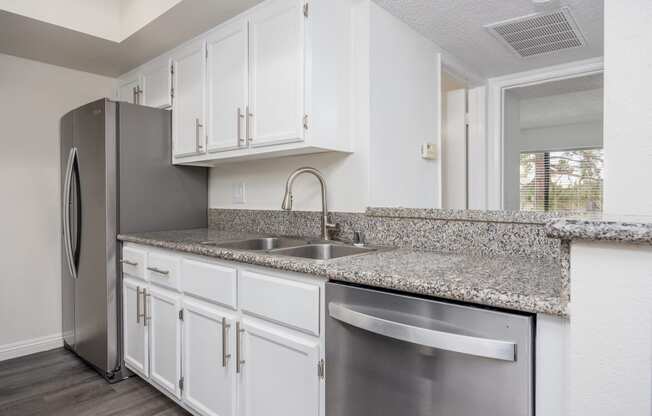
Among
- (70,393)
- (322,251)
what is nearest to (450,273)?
(322,251)

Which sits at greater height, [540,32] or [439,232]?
[540,32]

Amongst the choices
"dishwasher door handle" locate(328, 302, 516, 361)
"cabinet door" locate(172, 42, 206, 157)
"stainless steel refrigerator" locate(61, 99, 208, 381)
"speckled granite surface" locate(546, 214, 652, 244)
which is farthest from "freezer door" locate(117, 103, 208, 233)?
"speckled granite surface" locate(546, 214, 652, 244)

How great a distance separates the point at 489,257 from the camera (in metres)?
1.48

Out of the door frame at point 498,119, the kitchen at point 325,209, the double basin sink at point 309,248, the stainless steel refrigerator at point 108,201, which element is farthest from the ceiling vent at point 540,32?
the stainless steel refrigerator at point 108,201

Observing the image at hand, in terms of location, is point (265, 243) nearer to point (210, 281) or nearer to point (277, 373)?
point (210, 281)

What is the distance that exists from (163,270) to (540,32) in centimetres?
245

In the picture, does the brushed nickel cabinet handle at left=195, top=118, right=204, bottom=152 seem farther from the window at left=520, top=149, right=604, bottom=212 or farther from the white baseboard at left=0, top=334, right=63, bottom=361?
the window at left=520, top=149, right=604, bottom=212

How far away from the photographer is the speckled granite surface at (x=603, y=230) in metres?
0.66

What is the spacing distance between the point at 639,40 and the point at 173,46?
2.45 metres

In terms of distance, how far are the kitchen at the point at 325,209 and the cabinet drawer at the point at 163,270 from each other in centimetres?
1

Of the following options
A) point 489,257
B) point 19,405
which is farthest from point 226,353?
point 19,405

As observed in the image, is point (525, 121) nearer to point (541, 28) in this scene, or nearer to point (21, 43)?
point (541, 28)

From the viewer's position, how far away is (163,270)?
1.95m

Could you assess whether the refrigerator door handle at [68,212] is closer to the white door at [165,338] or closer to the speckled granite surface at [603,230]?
the white door at [165,338]
